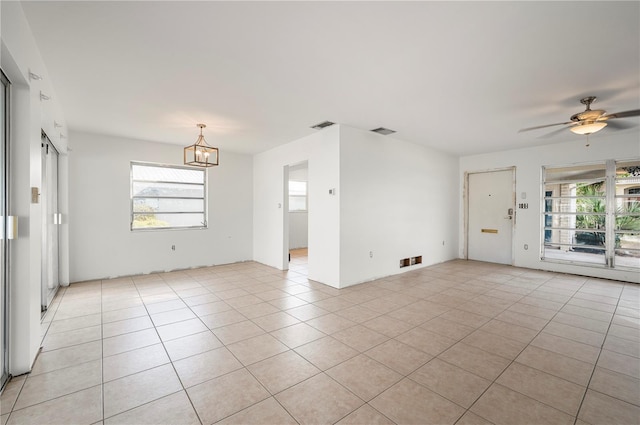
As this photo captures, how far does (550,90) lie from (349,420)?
13.7 feet

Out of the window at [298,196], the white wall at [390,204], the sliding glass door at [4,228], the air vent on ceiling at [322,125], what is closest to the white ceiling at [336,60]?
the air vent on ceiling at [322,125]

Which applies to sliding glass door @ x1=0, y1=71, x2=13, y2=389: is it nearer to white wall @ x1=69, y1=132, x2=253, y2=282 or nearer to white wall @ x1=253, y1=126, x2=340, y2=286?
white wall @ x1=69, y1=132, x2=253, y2=282

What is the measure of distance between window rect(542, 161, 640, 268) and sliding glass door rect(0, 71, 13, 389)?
338 inches

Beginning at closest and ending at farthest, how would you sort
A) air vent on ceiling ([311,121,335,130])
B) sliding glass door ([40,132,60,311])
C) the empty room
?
the empty room
sliding glass door ([40,132,60,311])
air vent on ceiling ([311,121,335,130])

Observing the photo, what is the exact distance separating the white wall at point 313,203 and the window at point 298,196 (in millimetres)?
3018

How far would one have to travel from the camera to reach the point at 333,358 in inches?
99.5

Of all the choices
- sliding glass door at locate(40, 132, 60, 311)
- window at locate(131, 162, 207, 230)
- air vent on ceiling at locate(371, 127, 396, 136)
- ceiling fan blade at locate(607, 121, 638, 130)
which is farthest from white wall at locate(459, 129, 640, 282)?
sliding glass door at locate(40, 132, 60, 311)

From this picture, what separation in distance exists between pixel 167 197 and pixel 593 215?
9.16 m

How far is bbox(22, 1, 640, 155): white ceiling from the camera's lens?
2.08 metres

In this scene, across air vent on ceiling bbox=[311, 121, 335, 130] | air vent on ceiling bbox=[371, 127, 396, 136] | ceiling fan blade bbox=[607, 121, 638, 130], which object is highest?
air vent on ceiling bbox=[371, 127, 396, 136]

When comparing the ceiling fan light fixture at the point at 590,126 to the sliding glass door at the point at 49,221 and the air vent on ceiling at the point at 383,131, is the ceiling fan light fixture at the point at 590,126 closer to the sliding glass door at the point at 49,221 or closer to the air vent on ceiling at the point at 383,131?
the air vent on ceiling at the point at 383,131

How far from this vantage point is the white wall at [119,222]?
16.8ft

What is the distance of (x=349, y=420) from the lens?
5.85 feet

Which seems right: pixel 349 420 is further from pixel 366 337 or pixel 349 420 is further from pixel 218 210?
pixel 218 210
